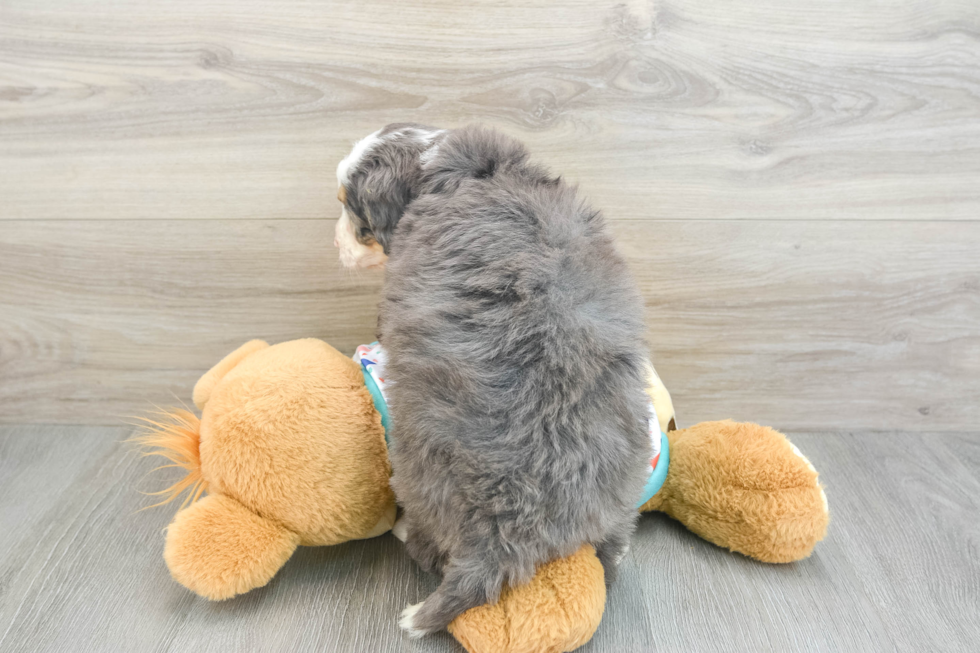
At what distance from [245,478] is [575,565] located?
361 mm

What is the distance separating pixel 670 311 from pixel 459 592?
22.3 inches

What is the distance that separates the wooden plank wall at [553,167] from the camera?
0.86m

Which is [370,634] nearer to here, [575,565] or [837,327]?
[575,565]

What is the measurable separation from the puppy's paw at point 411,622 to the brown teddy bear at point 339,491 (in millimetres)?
36

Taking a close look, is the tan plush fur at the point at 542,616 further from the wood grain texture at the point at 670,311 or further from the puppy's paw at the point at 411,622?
the wood grain texture at the point at 670,311

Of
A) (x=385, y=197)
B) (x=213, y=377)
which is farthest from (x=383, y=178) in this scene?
(x=213, y=377)

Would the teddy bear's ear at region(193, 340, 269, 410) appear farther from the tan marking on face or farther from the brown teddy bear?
the tan marking on face

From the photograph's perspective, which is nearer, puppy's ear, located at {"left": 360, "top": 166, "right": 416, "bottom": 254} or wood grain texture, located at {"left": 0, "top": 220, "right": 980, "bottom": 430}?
puppy's ear, located at {"left": 360, "top": 166, "right": 416, "bottom": 254}

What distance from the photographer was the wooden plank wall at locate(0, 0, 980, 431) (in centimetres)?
86

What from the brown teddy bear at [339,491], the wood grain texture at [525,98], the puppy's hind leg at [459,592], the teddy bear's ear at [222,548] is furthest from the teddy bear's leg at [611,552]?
the wood grain texture at [525,98]

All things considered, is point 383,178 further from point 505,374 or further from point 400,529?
point 400,529

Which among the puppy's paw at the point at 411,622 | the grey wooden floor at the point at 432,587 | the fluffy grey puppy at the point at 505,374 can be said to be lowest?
the grey wooden floor at the point at 432,587

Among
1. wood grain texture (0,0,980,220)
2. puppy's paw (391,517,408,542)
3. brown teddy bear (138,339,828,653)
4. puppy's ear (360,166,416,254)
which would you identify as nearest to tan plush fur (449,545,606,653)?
brown teddy bear (138,339,828,653)

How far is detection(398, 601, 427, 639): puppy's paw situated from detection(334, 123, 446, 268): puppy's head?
376 mm
